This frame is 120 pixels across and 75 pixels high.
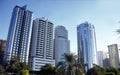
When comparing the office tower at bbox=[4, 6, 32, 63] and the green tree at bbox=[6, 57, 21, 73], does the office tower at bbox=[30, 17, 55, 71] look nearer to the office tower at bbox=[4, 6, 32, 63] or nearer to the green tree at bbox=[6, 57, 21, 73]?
the office tower at bbox=[4, 6, 32, 63]

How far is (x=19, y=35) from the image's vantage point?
160250 millimetres

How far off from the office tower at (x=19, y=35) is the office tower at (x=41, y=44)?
518 inches

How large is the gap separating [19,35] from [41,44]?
92.0 ft

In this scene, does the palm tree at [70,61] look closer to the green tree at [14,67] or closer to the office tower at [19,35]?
the green tree at [14,67]

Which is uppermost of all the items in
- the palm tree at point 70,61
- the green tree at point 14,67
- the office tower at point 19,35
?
the office tower at point 19,35

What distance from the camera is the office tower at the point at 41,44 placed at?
6629 inches

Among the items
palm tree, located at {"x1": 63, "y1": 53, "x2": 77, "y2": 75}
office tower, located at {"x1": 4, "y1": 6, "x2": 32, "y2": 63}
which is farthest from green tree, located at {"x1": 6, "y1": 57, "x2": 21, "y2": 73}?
office tower, located at {"x1": 4, "y1": 6, "x2": 32, "y2": 63}

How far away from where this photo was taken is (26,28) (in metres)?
167

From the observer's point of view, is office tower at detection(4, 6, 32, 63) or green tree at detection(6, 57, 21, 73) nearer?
green tree at detection(6, 57, 21, 73)

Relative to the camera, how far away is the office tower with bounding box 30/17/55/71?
16838 centimetres

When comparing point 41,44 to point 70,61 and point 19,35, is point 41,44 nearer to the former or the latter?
point 19,35

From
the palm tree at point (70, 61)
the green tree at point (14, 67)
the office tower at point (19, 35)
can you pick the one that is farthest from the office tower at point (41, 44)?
the palm tree at point (70, 61)

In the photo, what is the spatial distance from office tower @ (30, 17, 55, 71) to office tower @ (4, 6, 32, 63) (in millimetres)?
13148

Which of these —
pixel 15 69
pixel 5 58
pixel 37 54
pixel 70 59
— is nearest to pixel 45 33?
pixel 37 54
